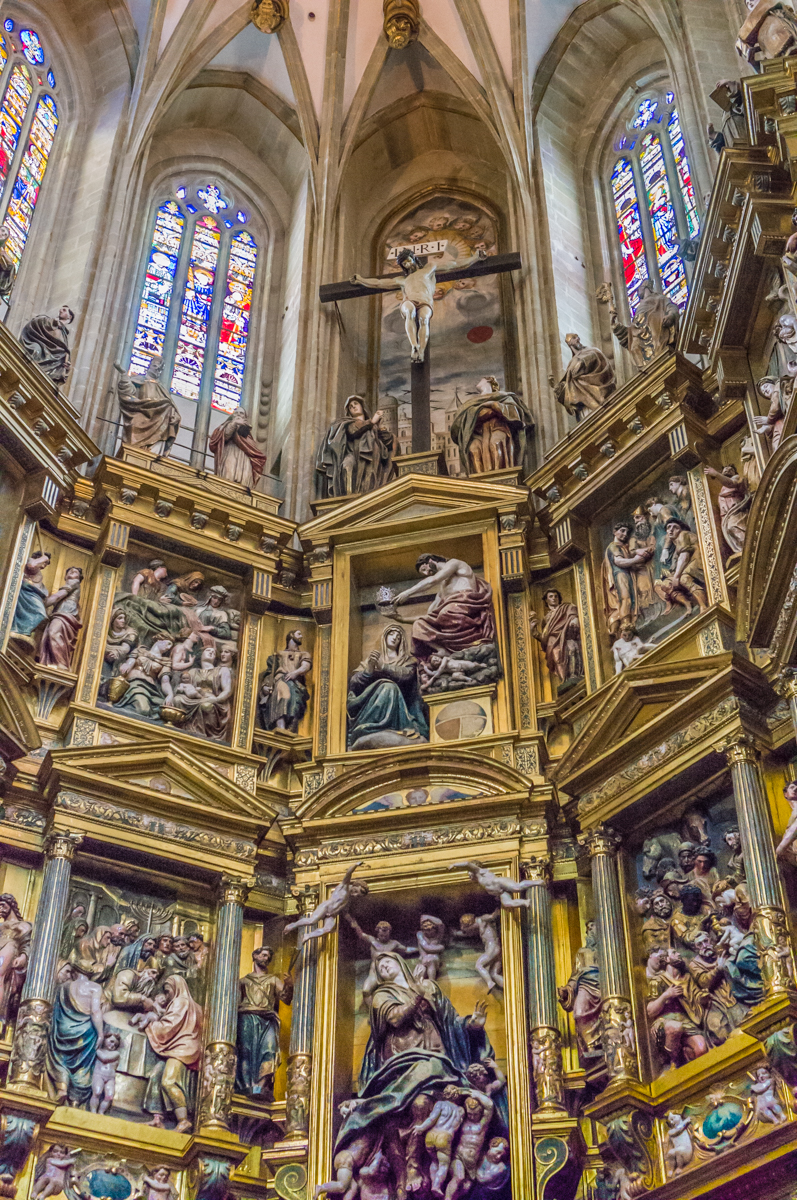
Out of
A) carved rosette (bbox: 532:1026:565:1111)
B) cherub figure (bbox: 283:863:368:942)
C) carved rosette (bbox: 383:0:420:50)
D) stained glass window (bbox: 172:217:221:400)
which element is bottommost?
carved rosette (bbox: 532:1026:565:1111)

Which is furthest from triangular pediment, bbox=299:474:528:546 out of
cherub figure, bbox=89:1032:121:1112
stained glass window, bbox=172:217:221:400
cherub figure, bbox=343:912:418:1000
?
cherub figure, bbox=89:1032:121:1112

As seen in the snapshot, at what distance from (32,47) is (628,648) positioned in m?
13.0

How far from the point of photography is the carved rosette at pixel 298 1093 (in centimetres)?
1310

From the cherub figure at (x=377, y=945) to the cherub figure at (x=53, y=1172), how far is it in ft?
9.59

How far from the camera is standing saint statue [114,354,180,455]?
1744 centimetres

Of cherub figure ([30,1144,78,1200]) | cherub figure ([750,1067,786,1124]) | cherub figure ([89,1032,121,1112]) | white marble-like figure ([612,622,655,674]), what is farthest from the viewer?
white marble-like figure ([612,622,655,674])

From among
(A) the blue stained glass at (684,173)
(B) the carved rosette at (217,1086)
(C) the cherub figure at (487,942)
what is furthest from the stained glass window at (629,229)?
(B) the carved rosette at (217,1086)

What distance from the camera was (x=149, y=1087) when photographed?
43.6 ft

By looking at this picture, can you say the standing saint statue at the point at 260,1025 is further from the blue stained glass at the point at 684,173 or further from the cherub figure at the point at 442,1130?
the blue stained glass at the point at 684,173

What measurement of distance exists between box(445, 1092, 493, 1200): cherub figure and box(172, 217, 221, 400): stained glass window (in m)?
10.8

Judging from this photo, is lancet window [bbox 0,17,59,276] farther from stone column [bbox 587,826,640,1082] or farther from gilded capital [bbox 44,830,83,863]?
stone column [bbox 587,826,640,1082]

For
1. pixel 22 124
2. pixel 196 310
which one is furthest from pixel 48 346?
pixel 22 124

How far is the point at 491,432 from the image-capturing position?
1773cm

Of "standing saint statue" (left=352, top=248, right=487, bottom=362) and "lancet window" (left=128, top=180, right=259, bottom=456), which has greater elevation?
"lancet window" (left=128, top=180, right=259, bottom=456)
